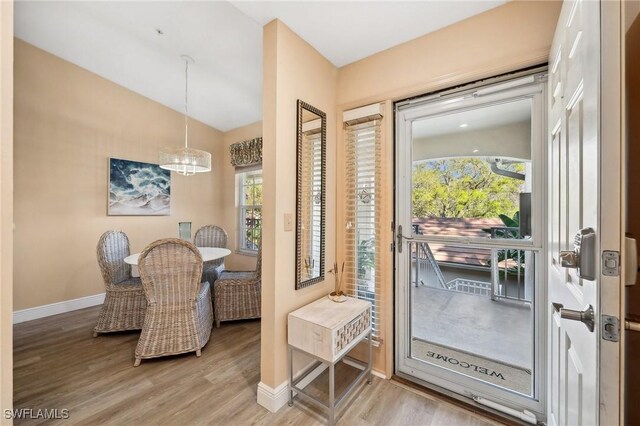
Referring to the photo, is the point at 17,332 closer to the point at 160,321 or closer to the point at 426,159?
the point at 160,321

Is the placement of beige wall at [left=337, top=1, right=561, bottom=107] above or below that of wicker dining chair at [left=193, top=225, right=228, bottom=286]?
above

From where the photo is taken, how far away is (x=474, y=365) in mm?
1872

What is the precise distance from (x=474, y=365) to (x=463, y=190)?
127 cm

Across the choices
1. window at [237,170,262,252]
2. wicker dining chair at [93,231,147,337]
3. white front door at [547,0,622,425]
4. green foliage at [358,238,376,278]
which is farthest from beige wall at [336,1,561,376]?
window at [237,170,262,252]

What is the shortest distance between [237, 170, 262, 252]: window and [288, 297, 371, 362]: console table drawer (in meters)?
2.89

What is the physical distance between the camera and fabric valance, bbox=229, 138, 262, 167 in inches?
165

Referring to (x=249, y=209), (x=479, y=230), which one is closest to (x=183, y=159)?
(x=249, y=209)

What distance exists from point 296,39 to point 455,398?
269cm

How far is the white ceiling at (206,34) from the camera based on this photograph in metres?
1.62

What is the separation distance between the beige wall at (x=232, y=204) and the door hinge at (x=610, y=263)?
14.1 ft

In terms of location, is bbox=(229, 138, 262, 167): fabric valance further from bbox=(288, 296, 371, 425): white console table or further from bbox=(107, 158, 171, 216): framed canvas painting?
bbox=(288, 296, 371, 425): white console table

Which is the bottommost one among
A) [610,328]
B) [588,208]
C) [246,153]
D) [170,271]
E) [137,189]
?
[170,271]

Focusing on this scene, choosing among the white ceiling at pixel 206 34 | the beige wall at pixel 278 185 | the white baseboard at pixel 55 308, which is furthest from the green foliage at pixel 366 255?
the white baseboard at pixel 55 308

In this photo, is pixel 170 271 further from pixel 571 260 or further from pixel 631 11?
pixel 631 11
